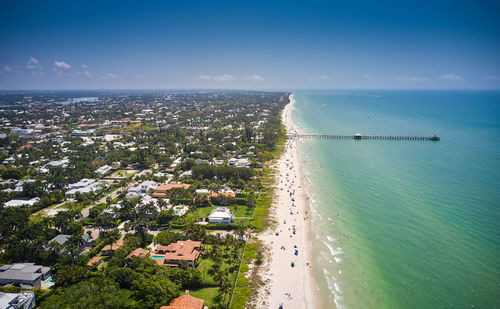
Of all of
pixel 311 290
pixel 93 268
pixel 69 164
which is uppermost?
pixel 69 164

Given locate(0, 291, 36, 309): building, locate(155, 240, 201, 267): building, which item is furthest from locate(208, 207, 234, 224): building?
locate(0, 291, 36, 309): building

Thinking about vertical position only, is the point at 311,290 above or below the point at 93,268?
below

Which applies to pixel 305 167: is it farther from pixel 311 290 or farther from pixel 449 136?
pixel 449 136

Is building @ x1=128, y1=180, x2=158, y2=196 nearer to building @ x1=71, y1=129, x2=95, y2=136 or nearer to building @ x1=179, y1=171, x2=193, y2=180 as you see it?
building @ x1=179, y1=171, x2=193, y2=180

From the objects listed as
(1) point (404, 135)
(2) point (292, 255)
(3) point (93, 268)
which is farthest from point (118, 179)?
(1) point (404, 135)

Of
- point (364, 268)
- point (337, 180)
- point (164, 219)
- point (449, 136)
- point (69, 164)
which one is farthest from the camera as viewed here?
point (449, 136)

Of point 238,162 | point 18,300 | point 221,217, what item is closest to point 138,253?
point 18,300

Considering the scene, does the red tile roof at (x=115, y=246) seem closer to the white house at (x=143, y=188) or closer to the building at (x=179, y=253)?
the building at (x=179, y=253)

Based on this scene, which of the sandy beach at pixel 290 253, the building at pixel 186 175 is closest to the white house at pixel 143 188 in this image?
the building at pixel 186 175
